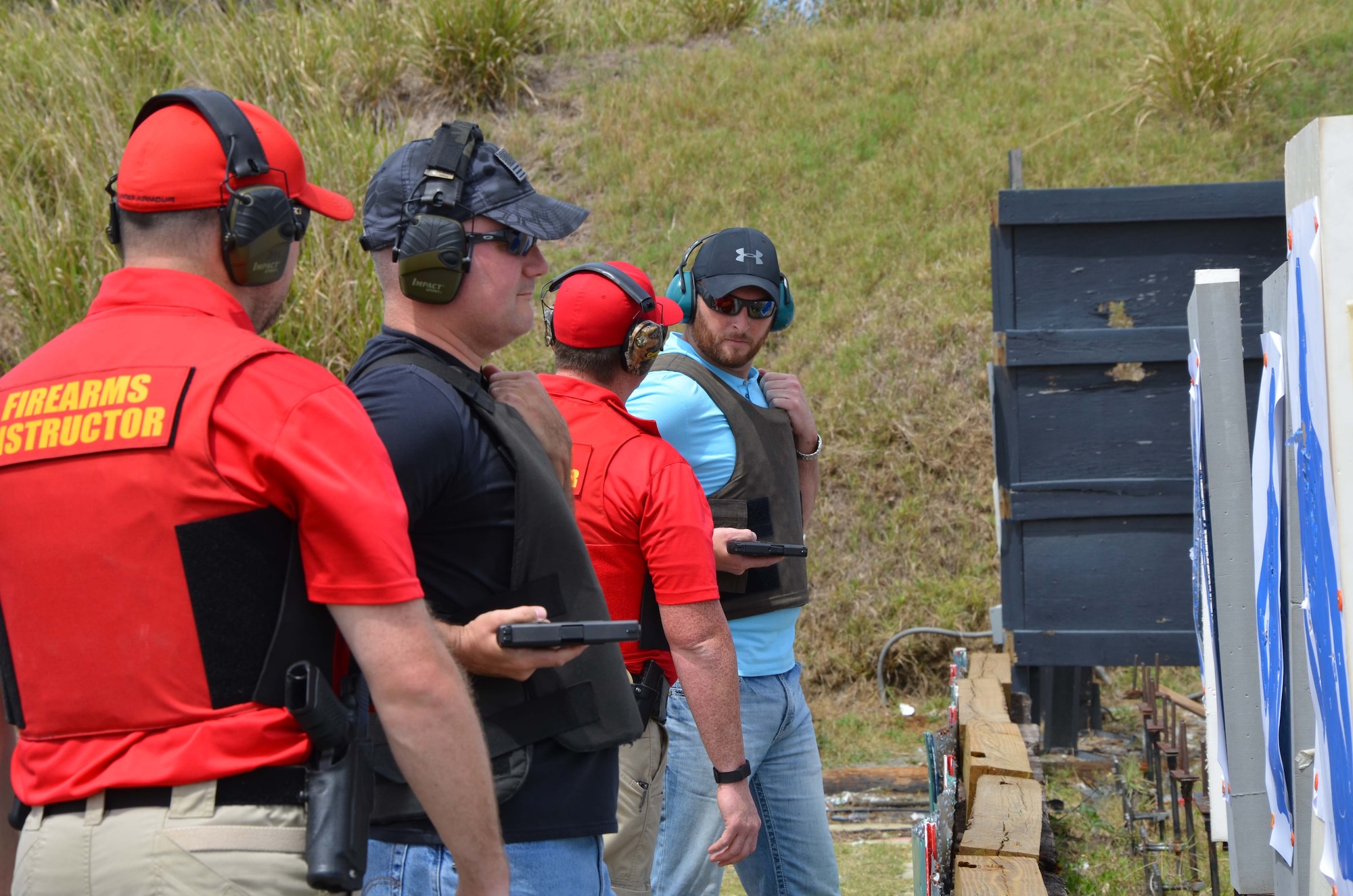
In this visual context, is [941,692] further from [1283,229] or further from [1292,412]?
[1292,412]

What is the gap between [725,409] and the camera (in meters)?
3.19

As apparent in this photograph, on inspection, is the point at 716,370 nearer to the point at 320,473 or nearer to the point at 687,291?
the point at 687,291

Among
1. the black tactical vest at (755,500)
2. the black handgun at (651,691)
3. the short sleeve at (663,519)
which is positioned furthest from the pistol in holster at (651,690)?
the black tactical vest at (755,500)

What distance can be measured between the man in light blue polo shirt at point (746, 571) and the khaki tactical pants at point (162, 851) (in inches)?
60.8

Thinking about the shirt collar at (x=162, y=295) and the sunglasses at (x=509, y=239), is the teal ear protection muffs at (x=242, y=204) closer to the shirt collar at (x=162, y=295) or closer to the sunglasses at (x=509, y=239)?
the shirt collar at (x=162, y=295)

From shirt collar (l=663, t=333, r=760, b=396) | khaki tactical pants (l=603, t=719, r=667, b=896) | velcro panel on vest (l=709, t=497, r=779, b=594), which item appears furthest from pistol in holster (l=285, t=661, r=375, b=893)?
shirt collar (l=663, t=333, r=760, b=396)

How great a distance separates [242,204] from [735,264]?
6.15 feet

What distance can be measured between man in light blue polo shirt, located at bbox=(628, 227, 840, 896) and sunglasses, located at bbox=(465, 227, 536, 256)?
1082 mm

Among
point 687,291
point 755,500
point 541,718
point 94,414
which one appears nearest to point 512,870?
point 541,718

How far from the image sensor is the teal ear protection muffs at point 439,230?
6.20 ft

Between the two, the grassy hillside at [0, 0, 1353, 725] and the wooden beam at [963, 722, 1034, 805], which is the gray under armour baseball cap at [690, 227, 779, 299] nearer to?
the wooden beam at [963, 722, 1034, 805]

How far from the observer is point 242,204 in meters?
1.64

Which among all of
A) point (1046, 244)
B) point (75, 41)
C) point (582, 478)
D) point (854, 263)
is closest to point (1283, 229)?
point (1046, 244)

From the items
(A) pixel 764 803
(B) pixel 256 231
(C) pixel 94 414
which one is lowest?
(A) pixel 764 803
